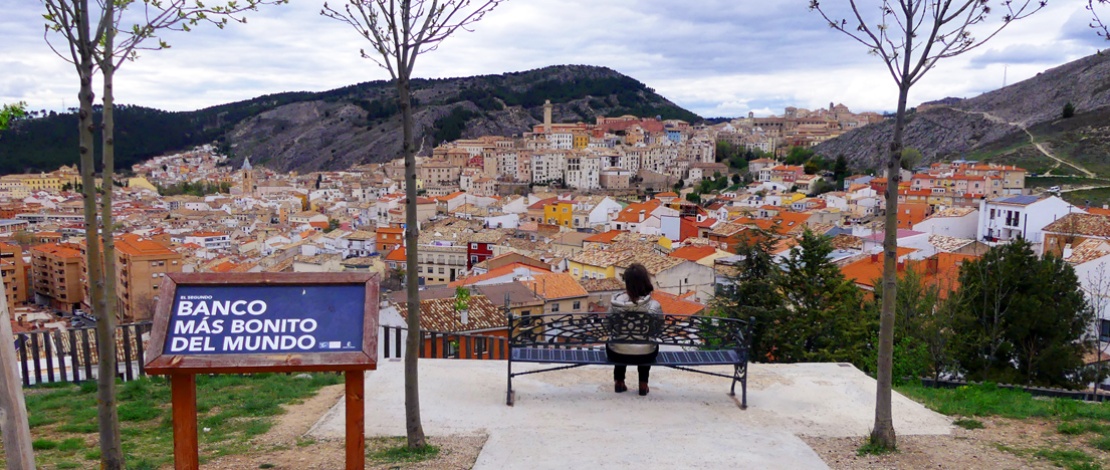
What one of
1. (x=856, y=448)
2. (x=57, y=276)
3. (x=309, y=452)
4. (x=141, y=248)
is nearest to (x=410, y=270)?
(x=309, y=452)

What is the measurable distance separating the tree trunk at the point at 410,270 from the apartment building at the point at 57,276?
4776 cm

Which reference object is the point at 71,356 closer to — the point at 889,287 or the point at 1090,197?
the point at 889,287

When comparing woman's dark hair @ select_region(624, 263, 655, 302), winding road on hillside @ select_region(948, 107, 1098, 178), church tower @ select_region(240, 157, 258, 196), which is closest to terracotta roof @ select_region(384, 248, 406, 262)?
woman's dark hair @ select_region(624, 263, 655, 302)

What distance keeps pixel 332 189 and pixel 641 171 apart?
1615 inches

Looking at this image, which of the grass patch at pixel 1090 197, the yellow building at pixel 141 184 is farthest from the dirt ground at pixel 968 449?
the yellow building at pixel 141 184

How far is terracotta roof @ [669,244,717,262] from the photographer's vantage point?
115 feet

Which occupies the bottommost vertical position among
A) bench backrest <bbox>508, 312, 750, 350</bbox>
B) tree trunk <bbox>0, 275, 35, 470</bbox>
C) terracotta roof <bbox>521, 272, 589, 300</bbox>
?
terracotta roof <bbox>521, 272, 589, 300</bbox>

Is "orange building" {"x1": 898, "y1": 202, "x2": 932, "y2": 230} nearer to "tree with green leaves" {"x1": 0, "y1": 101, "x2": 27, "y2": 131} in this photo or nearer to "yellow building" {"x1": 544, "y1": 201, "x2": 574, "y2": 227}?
"yellow building" {"x1": 544, "y1": 201, "x2": 574, "y2": 227}

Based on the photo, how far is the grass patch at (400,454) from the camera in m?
4.34

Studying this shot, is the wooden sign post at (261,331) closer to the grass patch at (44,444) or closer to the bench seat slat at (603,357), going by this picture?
the grass patch at (44,444)

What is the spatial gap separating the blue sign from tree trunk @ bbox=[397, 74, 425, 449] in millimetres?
496

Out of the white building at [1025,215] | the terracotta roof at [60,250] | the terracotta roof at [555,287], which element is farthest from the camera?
the terracotta roof at [60,250]

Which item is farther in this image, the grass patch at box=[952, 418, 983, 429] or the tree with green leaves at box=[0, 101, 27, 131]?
the grass patch at box=[952, 418, 983, 429]

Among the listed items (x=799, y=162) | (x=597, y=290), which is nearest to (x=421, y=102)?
(x=799, y=162)
